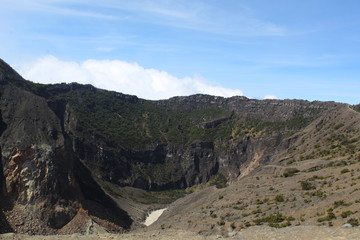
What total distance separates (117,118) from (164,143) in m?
19.4

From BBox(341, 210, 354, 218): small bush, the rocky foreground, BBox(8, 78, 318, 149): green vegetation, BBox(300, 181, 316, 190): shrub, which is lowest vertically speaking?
the rocky foreground

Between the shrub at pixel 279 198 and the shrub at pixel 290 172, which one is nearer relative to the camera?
the shrub at pixel 279 198

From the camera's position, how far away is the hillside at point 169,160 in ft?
153

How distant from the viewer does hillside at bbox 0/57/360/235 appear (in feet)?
153

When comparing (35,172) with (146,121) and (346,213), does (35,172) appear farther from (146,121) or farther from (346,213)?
(146,121)

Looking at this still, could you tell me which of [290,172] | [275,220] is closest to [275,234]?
[275,220]

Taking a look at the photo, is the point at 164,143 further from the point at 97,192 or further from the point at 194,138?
the point at 97,192

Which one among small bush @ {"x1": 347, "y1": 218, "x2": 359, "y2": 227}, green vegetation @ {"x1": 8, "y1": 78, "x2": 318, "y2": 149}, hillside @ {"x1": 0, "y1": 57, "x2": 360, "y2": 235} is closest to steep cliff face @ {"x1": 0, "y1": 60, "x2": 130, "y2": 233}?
hillside @ {"x1": 0, "y1": 57, "x2": 360, "y2": 235}

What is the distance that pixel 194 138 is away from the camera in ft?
443

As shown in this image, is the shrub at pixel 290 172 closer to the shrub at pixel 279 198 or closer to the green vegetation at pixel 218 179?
the shrub at pixel 279 198

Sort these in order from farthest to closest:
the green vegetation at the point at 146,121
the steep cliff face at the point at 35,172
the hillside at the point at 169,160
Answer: the green vegetation at the point at 146,121
the steep cliff face at the point at 35,172
the hillside at the point at 169,160

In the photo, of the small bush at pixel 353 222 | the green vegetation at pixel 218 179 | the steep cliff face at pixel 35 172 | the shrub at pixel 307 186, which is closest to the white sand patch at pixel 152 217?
the steep cliff face at pixel 35 172

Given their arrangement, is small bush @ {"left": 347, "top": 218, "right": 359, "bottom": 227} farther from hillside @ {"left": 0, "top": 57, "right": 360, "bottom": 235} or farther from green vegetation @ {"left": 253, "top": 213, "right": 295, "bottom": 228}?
green vegetation @ {"left": 253, "top": 213, "right": 295, "bottom": 228}

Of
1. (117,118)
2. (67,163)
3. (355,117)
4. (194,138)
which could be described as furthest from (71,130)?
(355,117)
